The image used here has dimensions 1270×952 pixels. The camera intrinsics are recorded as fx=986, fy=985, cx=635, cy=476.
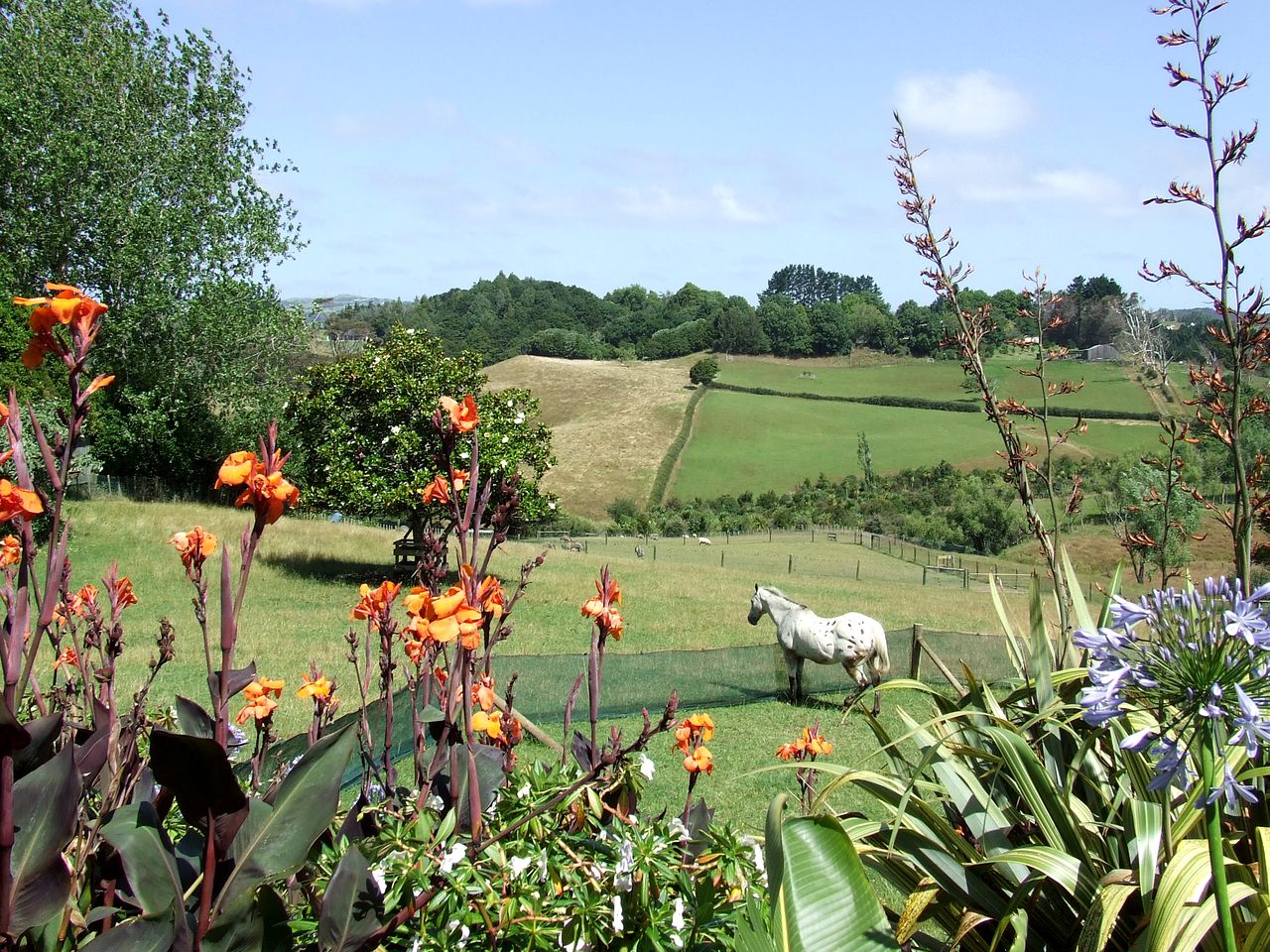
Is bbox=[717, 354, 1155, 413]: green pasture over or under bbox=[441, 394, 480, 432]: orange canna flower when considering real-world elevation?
over

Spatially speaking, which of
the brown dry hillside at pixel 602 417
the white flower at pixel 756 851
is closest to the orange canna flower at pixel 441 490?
the white flower at pixel 756 851

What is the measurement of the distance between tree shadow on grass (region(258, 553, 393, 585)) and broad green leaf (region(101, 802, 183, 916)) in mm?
19648

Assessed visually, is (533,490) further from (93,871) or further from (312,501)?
(93,871)

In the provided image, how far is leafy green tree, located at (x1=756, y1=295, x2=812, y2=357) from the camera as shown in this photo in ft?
305

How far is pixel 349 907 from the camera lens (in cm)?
170

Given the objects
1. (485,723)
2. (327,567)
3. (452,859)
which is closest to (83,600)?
(485,723)

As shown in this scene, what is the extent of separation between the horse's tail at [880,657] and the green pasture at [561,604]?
0.58 metres

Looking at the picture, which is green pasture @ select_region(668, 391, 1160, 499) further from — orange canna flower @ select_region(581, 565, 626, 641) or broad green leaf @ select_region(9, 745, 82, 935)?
broad green leaf @ select_region(9, 745, 82, 935)

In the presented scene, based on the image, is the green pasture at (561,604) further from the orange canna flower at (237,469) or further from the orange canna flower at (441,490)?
the orange canna flower at (237,469)

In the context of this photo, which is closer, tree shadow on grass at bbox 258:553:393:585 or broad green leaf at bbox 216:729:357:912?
broad green leaf at bbox 216:729:357:912

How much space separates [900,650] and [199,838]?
515 inches

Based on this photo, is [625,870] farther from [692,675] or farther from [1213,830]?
[692,675]

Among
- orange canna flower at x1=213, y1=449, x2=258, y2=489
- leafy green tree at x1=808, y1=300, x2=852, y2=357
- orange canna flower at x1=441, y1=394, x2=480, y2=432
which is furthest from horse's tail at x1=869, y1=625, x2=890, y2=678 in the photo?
leafy green tree at x1=808, y1=300, x2=852, y2=357

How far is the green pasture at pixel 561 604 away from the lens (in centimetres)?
1018
